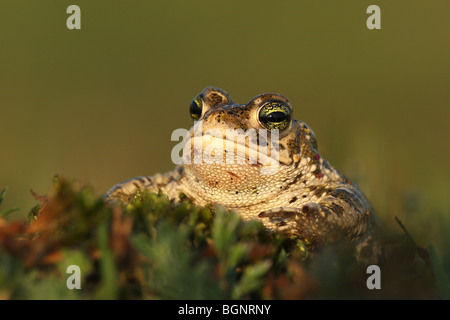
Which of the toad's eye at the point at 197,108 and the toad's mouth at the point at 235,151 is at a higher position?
the toad's eye at the point at 197,108

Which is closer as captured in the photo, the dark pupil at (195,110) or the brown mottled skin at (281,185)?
the brown mottled skin at (281,185)

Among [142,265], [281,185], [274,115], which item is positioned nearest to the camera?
[142,265]

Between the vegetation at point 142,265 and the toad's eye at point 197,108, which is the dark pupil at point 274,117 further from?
the vegetation at point 142,265


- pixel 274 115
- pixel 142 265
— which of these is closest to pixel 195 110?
pixel 274 115

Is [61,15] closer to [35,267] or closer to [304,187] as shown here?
[304,187]

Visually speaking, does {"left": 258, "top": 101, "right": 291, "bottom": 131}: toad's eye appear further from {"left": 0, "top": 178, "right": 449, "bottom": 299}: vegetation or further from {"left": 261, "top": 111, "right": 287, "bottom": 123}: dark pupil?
{"left": 0, "top": 178, "right": 449, "bottom": 299}: vegetation

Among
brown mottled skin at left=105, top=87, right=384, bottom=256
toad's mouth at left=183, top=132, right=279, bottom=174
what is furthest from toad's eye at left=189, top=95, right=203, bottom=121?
toad's mouth at left=183, top=132, right=279, bottom=174

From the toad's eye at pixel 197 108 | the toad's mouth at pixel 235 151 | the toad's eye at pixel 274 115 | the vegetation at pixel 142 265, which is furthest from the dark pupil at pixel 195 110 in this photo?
the vegetation at pixel 142 265

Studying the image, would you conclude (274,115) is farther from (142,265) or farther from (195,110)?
(142,265)
